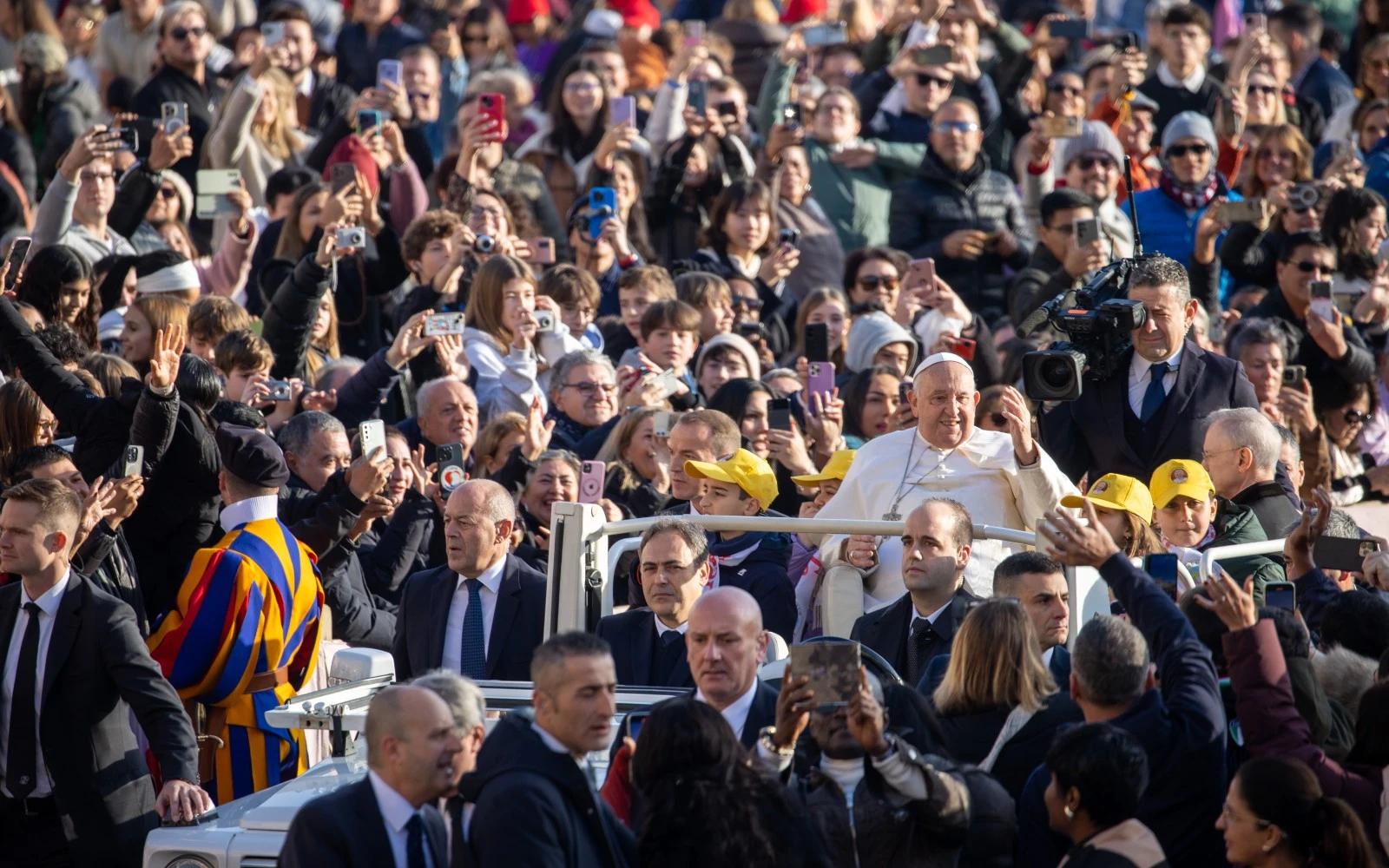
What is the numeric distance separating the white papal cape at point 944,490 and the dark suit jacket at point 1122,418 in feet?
2.65

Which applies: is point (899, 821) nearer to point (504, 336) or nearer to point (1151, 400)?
point (1151, 400)

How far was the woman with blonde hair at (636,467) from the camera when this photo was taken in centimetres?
914

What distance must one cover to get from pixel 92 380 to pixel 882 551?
3422 millimetres

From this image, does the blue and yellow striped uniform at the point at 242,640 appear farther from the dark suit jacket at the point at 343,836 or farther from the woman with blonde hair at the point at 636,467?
the dark suit jacket at the point at 343,836

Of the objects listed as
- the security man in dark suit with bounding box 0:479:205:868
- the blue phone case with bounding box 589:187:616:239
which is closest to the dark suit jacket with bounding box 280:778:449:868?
the security man in dark suit with bounding box 0:479:205:868

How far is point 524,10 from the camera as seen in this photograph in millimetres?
17125

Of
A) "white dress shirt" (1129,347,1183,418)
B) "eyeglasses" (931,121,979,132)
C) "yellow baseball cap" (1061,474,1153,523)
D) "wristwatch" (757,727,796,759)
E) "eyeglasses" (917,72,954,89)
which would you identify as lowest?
"wristwatch" (757,727,796,759)

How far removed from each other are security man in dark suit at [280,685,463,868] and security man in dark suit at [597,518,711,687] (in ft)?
5.86

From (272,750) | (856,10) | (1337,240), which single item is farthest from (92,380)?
(856,10)

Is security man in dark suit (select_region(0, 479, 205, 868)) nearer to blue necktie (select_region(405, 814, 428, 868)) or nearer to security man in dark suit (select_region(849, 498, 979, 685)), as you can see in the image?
blue necktie (select_region(405, 814, 428, 868))

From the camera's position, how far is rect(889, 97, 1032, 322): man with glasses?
12672 millimetres

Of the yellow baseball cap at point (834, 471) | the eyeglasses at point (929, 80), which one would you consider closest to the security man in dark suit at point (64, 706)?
the yellow baseball cap at point (834, 471)

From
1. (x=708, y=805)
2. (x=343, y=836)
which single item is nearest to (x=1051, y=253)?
(x=708, y=805)

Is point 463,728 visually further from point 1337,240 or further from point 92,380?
point 1337,240
